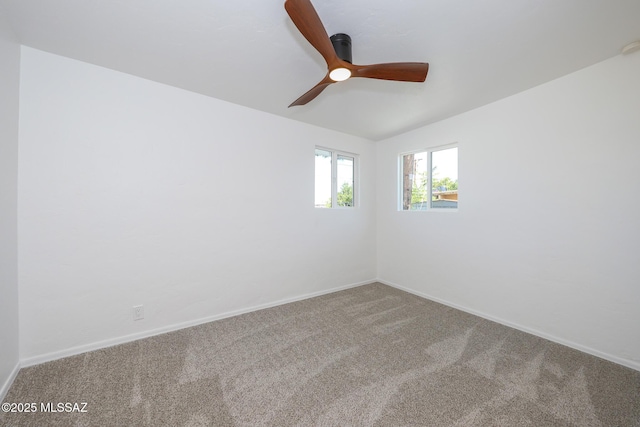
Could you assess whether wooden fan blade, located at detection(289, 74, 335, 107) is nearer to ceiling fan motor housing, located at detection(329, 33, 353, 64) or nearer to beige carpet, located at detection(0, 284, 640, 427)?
ceiling fan motor housing, located at detection(329, 33, 353, 64)

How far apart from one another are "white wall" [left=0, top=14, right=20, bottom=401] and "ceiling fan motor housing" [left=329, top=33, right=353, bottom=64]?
2.05 meters

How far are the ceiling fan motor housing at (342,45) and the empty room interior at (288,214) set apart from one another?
0.04 ft

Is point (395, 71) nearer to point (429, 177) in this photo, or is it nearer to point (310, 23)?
point (310, 23)

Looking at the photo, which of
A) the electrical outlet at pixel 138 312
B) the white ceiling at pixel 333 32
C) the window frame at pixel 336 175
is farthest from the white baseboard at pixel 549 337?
the electrical outlet at pixel 138 312

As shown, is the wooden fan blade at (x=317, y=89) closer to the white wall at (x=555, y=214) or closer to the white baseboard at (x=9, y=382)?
the white wall at (x=555, y=214)

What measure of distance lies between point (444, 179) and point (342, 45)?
7.48 ft

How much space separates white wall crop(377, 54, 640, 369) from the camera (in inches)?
74.2

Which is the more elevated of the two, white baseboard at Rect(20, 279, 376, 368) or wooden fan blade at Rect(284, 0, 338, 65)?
wooden fan blade at Rect(284, 0, 338, 65)

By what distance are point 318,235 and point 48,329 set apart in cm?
264

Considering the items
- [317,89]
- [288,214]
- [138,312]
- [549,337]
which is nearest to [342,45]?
[317,89]

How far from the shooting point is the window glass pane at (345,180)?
3.76 meters

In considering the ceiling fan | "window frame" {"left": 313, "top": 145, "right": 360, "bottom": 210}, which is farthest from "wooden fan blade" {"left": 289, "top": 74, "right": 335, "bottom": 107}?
"window frame" {"left": 313, "top": 145, "right": 360, "bottom": 210}

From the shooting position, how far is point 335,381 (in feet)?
5.55

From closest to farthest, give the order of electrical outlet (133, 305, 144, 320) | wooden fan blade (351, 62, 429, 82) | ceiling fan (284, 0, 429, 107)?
ceiling fan (284, 0, 429, 107) → wooden fan blade (351, 62, 429, 82) → electrical outlet (133, 305, 144, 320)
